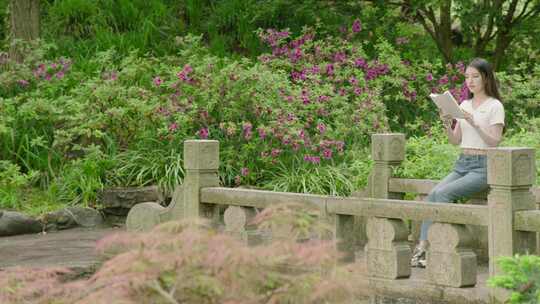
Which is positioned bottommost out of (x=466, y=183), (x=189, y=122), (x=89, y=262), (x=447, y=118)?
(x=89, y=262)

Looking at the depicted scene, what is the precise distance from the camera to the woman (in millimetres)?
7957

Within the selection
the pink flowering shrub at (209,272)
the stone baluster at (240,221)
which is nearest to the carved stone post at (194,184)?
the stone baluster at (240,221)

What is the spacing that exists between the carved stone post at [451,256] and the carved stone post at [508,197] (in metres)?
0.19

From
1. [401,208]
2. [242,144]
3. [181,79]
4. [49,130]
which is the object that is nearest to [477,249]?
[401,208]

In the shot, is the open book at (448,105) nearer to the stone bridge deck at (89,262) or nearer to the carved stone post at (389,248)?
the carved stone post at (389,248)

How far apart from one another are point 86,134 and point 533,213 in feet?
24.3

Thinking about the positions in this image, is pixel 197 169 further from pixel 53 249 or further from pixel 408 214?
pixel 53 249

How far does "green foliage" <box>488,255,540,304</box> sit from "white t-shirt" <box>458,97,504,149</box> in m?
2.73

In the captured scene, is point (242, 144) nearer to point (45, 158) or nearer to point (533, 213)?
point (45, 158)

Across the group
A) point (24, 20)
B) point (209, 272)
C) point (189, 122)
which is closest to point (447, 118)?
point (209, 272)

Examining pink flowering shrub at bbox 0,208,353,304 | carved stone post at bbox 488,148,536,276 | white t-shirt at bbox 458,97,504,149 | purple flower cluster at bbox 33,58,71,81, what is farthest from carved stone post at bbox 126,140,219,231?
purple flower cluster at bbox 33,58,71,81

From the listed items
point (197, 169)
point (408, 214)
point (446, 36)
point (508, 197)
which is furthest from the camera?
point (446, 36)

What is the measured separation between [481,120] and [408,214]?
128cm

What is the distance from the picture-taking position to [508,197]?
6652mm
